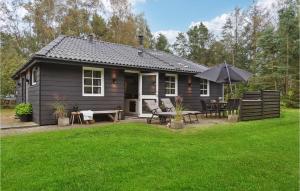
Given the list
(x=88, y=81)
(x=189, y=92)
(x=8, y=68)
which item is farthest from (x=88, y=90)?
(x=8, y=68)

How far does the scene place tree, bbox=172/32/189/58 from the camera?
39.7 m

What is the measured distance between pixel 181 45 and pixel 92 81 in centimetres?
3112

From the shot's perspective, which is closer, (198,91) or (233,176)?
(233,176)

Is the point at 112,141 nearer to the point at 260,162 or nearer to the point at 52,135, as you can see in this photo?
the point at 52,135

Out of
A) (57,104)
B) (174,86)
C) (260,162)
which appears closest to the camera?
(260,162)

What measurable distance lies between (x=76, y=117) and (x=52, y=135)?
317cm

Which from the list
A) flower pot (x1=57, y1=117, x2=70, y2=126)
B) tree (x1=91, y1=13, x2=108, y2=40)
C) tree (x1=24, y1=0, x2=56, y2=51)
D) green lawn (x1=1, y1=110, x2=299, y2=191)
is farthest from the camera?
tree (x1=91, y1=13, x2=108, y2=40)

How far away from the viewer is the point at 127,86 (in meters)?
13.6

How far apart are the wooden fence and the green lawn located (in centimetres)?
323

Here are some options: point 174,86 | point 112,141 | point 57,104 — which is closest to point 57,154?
point 112,141

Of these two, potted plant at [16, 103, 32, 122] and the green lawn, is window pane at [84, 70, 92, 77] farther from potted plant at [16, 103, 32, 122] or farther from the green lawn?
the green lawn

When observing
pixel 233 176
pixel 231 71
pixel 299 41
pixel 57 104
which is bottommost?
pixel 233 176

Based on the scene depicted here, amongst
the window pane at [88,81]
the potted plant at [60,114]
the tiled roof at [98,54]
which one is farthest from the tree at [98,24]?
the potted plant at [60,114]

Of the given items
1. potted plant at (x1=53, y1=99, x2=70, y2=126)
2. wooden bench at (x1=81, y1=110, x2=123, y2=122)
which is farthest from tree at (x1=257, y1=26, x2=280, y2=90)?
potted plant at (x1=53, y1=99, x2=70, y2=126)
